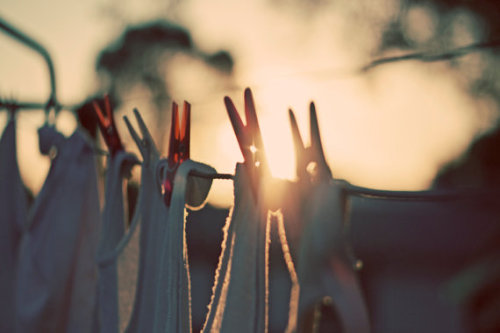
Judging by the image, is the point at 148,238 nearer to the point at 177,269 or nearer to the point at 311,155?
the point at 177,269

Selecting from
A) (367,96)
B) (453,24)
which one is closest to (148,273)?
(367,96)

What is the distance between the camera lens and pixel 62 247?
881 millimetres

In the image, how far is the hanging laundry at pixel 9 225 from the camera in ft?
3.04

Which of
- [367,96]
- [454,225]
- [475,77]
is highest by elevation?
[475,77]

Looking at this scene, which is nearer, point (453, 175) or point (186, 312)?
point (186, 312)

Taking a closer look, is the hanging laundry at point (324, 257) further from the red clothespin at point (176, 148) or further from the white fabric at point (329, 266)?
the red clothespin at point (176, 148)

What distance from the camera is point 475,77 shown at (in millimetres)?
4812

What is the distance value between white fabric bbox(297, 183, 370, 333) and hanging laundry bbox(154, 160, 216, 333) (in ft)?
0.53

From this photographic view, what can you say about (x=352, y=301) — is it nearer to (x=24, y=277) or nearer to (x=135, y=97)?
(x=24, y=277)

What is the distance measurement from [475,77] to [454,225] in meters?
2.99

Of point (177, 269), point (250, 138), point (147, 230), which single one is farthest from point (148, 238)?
point (250, 138)

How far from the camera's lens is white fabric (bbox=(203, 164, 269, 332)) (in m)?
0.52

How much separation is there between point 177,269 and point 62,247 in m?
0.40

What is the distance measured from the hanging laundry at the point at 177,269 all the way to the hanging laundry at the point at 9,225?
474mm
